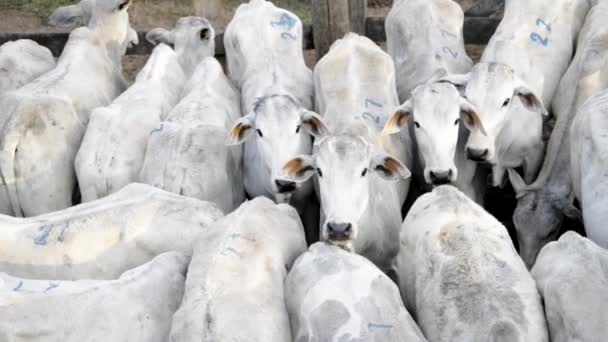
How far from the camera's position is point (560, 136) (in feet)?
19.8

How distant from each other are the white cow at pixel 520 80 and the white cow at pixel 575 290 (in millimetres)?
1491

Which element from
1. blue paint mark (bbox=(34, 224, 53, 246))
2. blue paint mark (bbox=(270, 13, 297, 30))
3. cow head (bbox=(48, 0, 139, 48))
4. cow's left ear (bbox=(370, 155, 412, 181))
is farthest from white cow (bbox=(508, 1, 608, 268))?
cow head (bbox=(48, 0, 139, 48))

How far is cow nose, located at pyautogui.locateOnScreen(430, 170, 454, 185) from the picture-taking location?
215 inches

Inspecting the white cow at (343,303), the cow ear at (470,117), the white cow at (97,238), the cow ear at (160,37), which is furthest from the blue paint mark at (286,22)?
the white cow at (343,303)

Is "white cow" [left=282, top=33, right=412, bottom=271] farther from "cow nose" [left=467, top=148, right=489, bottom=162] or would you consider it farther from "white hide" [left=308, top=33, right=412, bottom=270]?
"cow nose" [left=467, top=148, right=489, bottom=162]

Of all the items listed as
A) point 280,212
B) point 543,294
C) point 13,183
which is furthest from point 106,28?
point 543,294

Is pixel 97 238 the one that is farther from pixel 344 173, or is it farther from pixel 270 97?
pixel 270 97

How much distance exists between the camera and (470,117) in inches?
227

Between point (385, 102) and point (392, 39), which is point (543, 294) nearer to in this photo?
point (385, 102)

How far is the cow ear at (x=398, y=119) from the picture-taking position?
18.8 ft

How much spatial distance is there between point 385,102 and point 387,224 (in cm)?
103

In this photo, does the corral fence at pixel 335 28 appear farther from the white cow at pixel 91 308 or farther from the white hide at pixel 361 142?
the white cow at pixel 91 308

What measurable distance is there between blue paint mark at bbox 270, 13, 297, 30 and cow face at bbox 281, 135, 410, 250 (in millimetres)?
2216

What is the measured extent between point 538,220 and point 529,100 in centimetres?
77
